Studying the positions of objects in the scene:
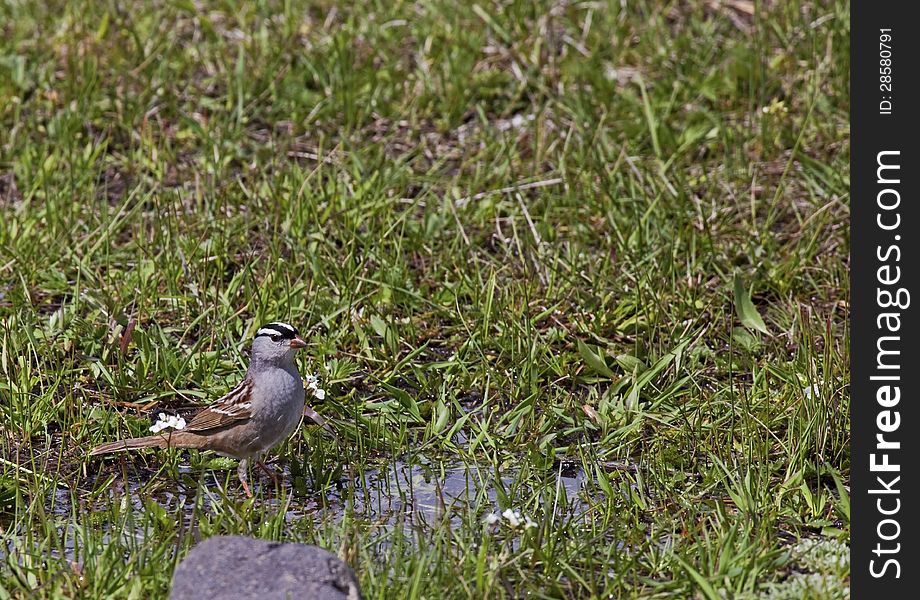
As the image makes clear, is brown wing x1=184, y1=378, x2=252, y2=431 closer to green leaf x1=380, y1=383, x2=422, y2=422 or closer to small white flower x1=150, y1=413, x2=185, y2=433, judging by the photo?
small white flower x1=150, y1=413, x2=185, y2=433

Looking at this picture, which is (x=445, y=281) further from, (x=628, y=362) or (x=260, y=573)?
(x=260, y=573)

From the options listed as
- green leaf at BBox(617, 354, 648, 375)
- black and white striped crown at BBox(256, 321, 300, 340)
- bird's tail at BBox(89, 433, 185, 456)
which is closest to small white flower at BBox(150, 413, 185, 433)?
bird's tail at BBox(89, 433, 185, 456)

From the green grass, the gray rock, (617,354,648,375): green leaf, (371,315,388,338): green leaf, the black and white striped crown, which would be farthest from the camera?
(371,315,388,338): green leaf

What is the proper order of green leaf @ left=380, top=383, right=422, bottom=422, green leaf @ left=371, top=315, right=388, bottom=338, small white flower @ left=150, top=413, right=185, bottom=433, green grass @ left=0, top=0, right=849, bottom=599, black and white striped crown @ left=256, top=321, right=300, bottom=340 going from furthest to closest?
green leaf @ left=371, top=315, right=388, bottom=338
green leaf @ left=380, top=383, right=422, bottom=422
black and white striped crown @ left=256, top=321, right=300, bottom=340
small white flower @ left=150, top=413, right=185, bottom=433
green grass @ left=0, top=0, right=849, bottom=599

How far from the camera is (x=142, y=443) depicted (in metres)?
5.68

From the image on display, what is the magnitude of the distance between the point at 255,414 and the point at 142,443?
49 cm

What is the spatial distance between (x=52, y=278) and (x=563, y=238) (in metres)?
2.71

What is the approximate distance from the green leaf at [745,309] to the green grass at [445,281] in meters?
0.04

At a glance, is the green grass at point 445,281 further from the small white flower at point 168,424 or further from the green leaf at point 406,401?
the small white flower at point 168,424

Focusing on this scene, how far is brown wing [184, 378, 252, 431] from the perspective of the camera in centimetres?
563

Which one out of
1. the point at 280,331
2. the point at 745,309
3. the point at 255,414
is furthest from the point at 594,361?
the point at 255,414

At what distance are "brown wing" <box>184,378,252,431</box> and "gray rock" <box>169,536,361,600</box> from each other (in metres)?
1.29

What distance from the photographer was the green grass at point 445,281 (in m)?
5.14
